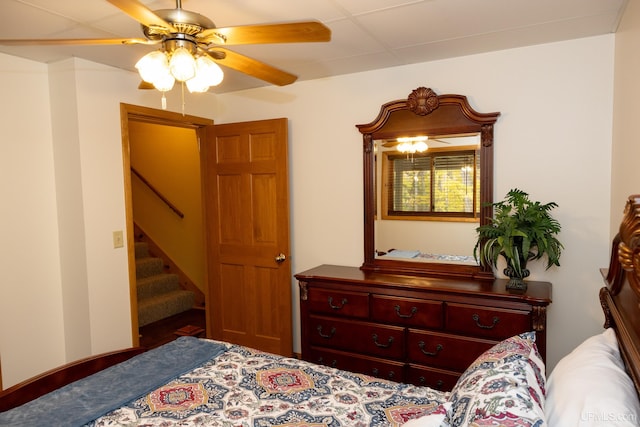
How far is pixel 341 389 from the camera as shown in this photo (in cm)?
168

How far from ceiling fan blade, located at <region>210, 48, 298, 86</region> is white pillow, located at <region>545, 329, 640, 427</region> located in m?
1.67

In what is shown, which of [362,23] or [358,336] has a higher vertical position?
[362,23]

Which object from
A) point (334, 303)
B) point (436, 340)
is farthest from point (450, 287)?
point (334, 303)

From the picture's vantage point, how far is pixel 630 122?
2.02 m

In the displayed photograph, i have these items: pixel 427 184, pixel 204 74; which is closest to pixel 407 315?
pixel 427 184

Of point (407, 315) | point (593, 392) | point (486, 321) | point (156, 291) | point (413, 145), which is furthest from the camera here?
point (156, 291)

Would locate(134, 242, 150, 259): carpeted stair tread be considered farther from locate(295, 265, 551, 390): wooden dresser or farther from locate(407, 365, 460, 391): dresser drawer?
locate(407, 365, 460, 391): dresser drawer

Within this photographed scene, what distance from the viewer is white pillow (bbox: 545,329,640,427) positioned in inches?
40.4

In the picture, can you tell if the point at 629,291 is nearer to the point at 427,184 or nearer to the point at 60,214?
the point at 427,184

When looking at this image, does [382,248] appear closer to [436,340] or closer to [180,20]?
[436,340]

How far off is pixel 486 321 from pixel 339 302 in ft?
3.16

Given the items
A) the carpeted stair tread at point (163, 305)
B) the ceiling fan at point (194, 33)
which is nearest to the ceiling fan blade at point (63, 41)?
the ceiling fan at point (194, 33)

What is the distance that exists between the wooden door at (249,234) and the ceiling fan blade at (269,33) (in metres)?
1.79

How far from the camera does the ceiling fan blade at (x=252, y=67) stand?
180 centimetres
